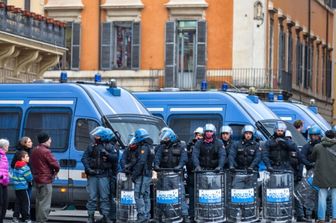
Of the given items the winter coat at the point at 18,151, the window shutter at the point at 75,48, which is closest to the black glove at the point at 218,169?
the winter coat at the point at 18,151

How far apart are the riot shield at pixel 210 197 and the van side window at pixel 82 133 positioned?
2.52m

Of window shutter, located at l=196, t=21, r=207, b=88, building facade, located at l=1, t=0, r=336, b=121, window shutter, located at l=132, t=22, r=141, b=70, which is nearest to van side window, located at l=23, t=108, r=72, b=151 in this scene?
building facade, located at l=1, t=0, r=336, b=121

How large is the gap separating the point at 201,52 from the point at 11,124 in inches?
791

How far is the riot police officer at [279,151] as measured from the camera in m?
23.6

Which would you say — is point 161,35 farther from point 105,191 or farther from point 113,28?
point 105,191

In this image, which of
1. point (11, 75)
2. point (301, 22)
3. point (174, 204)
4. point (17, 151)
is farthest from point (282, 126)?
point (301, 22)

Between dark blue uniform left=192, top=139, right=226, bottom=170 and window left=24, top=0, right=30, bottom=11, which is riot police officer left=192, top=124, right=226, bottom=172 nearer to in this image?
dark blue uniform left=192, top=139, right=226, bottom=170

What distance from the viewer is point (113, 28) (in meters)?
45.1

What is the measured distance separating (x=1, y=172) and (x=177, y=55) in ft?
78.1

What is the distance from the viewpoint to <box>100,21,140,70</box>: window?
4478 centimetres

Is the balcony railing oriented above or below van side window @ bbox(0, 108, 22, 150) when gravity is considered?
above

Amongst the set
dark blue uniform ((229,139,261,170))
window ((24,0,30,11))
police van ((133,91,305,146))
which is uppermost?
window ((24,0,30,11))

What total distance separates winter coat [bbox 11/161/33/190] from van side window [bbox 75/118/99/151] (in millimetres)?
1595

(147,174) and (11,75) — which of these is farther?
(11,75)
